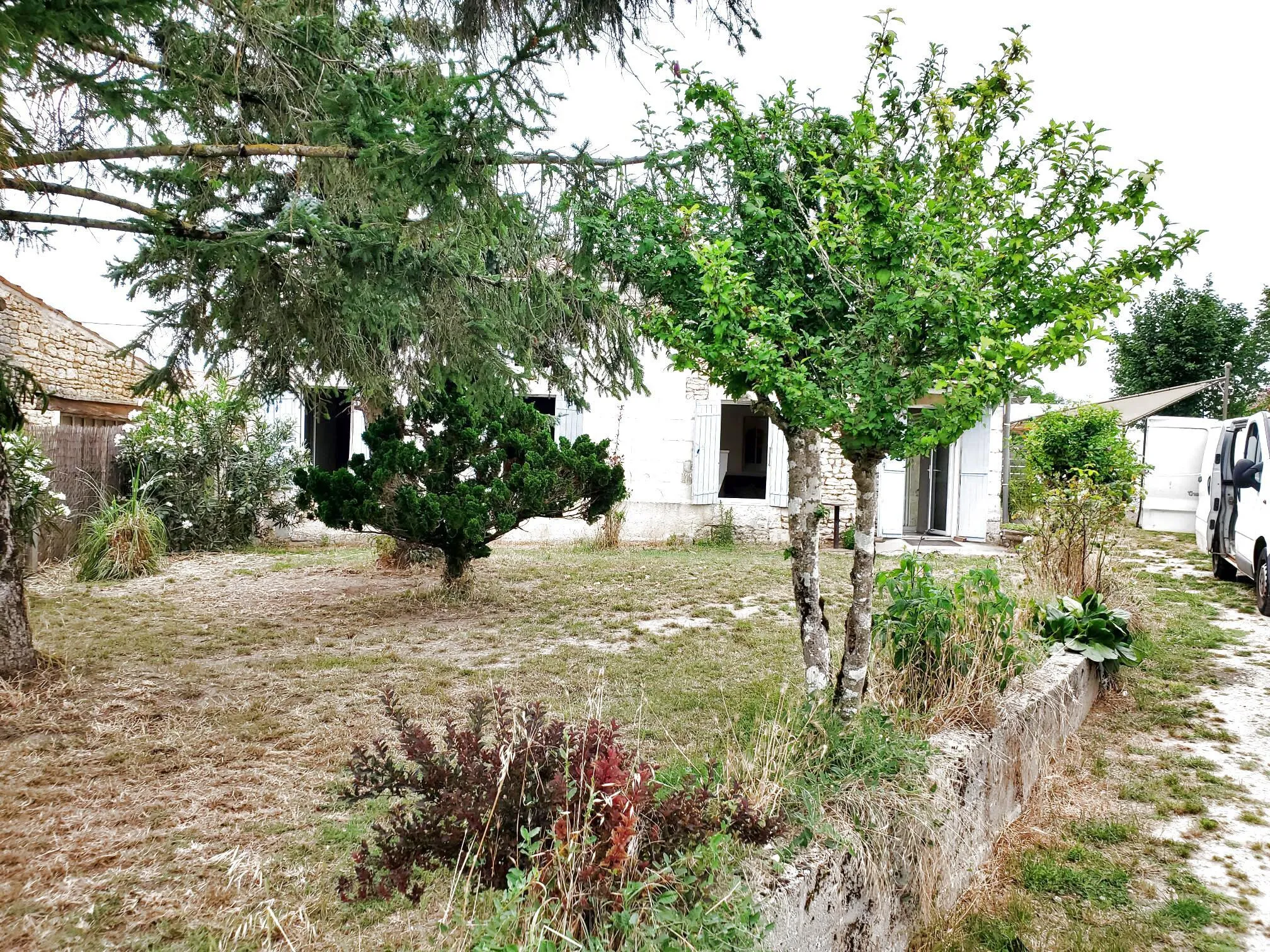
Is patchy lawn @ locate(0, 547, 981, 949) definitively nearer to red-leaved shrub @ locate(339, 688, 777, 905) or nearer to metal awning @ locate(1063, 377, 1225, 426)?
red-leaved shrub @ locate(339, 688, 777, 905)

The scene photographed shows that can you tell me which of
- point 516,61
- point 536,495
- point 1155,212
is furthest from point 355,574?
point 1155,212

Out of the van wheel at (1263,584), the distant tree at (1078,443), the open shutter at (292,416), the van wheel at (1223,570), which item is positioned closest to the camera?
the van wheel at (1263,584)

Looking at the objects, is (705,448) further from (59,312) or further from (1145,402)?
(1145,402)

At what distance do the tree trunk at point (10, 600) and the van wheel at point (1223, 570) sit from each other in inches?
460

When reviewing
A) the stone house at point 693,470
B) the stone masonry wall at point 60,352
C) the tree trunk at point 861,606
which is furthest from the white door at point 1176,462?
the stone masonry wall at point 60,352

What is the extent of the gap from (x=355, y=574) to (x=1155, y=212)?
27.6 ft

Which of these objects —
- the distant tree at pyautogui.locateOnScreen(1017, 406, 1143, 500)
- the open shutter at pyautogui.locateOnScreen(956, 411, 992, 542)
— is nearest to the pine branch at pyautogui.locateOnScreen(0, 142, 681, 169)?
the distant tree at pyautogui.locateOnScreen(1017, 406, 1143, 500)

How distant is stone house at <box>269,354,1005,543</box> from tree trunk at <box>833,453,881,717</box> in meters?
8.67

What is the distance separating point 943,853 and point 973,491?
38.5 feet

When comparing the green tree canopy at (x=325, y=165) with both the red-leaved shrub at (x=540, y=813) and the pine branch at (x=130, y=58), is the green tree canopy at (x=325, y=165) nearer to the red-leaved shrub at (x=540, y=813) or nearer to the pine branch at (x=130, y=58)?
the pine branch at (x=130, y=58)

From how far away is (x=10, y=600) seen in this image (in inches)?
181

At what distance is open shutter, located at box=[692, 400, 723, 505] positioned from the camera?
40.6ft

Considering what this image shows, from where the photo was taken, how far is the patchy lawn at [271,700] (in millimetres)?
2416

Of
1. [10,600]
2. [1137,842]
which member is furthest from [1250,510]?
[10,600]
